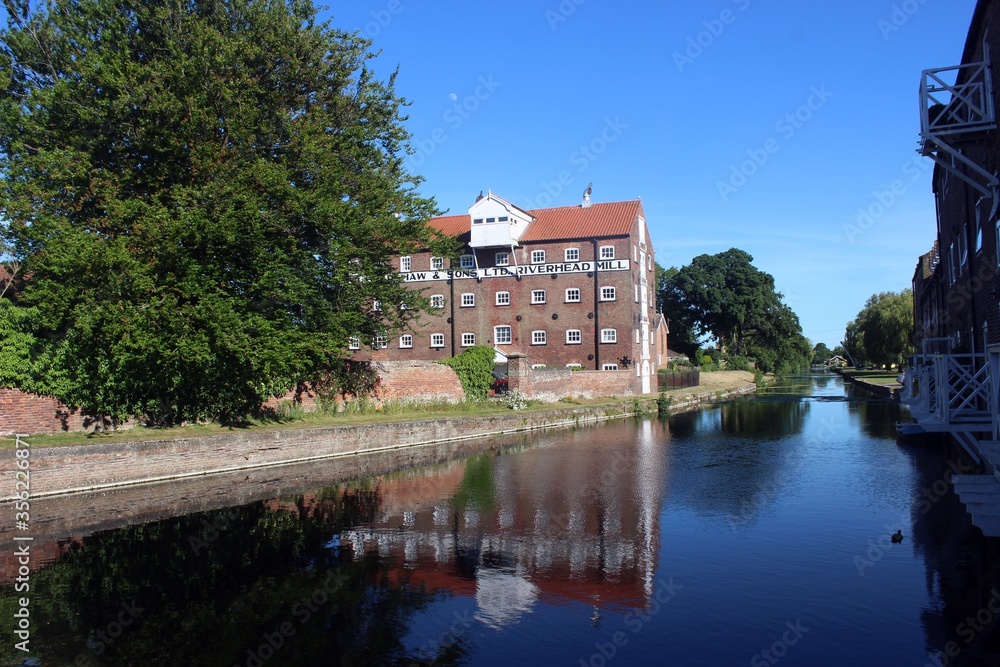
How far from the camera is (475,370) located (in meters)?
35.7

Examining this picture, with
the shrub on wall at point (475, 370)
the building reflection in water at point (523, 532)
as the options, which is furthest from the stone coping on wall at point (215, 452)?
the shrub on wall at point (475, 370)

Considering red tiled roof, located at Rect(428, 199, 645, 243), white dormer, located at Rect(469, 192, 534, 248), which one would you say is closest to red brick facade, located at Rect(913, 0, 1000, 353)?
red tiled roof, located at Rect(428, 199, 645, 243)

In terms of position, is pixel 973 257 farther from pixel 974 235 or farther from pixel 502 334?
pixel 502 334

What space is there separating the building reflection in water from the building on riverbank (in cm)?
512

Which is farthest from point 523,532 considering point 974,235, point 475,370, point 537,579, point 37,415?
point 475,370

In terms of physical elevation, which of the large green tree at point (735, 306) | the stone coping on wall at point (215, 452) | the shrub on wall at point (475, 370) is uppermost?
the large green tree at point (735, 306)

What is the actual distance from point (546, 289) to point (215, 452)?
31.7 m

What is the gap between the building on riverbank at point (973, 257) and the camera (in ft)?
37.8

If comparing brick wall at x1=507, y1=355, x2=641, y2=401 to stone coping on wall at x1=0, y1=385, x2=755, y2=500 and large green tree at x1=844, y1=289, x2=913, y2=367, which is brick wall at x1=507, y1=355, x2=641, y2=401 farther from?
large green tree at x1=844, y1=289, x2=913, y2=367

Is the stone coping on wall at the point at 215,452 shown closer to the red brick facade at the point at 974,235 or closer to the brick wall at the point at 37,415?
the brick wall at the point at 37,415

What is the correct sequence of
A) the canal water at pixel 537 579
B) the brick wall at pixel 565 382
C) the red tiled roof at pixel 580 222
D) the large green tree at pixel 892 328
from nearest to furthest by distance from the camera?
the canal water at pixel 537 579
the brick wall at pixel 565 382
the red tiled roof at pixel 580 222
the large green tree at pixel 892 328

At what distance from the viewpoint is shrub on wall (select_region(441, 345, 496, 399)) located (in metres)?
35.0

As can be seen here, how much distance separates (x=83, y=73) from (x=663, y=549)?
61.7ft

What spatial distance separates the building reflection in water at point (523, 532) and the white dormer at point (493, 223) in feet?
91.1
